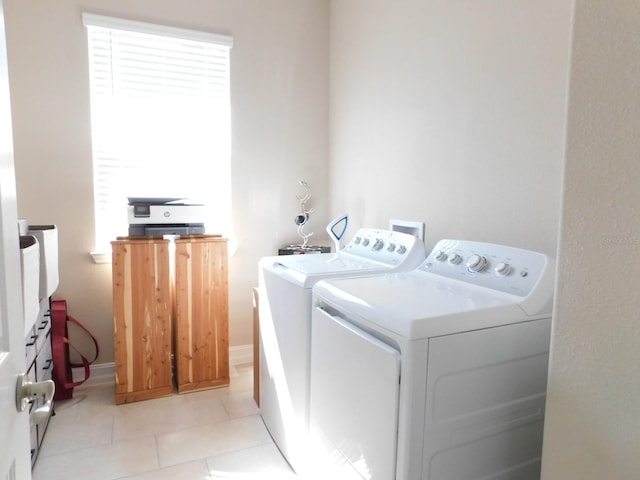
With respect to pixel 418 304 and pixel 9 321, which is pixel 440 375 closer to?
pixel 418 304

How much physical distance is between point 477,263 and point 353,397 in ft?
2.16

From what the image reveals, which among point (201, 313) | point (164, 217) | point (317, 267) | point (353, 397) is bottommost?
point (201, 313)

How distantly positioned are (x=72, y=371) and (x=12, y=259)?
2.27 meters

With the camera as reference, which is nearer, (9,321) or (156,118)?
(9,321)

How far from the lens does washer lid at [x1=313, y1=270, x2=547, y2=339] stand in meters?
Answer: 1.06

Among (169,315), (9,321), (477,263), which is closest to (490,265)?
(477,263)

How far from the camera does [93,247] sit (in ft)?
8.40

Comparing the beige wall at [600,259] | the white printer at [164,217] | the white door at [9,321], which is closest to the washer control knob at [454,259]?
the beige wall at [600,259]

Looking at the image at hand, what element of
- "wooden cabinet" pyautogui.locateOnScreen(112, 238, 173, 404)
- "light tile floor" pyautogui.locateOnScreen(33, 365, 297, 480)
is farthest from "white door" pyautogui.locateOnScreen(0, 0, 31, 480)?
"wooden cabinet" pyautogui.locateOnScreen(112, 238, 173, 404)

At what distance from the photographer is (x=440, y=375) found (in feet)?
3.45

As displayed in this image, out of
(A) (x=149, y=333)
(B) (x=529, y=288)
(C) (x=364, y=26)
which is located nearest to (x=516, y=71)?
(B) (x=529, y=288)

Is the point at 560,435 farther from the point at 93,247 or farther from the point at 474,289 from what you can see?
the point at 93,247

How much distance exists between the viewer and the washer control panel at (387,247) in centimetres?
186

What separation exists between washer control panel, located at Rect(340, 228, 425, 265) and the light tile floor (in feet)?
3.51
